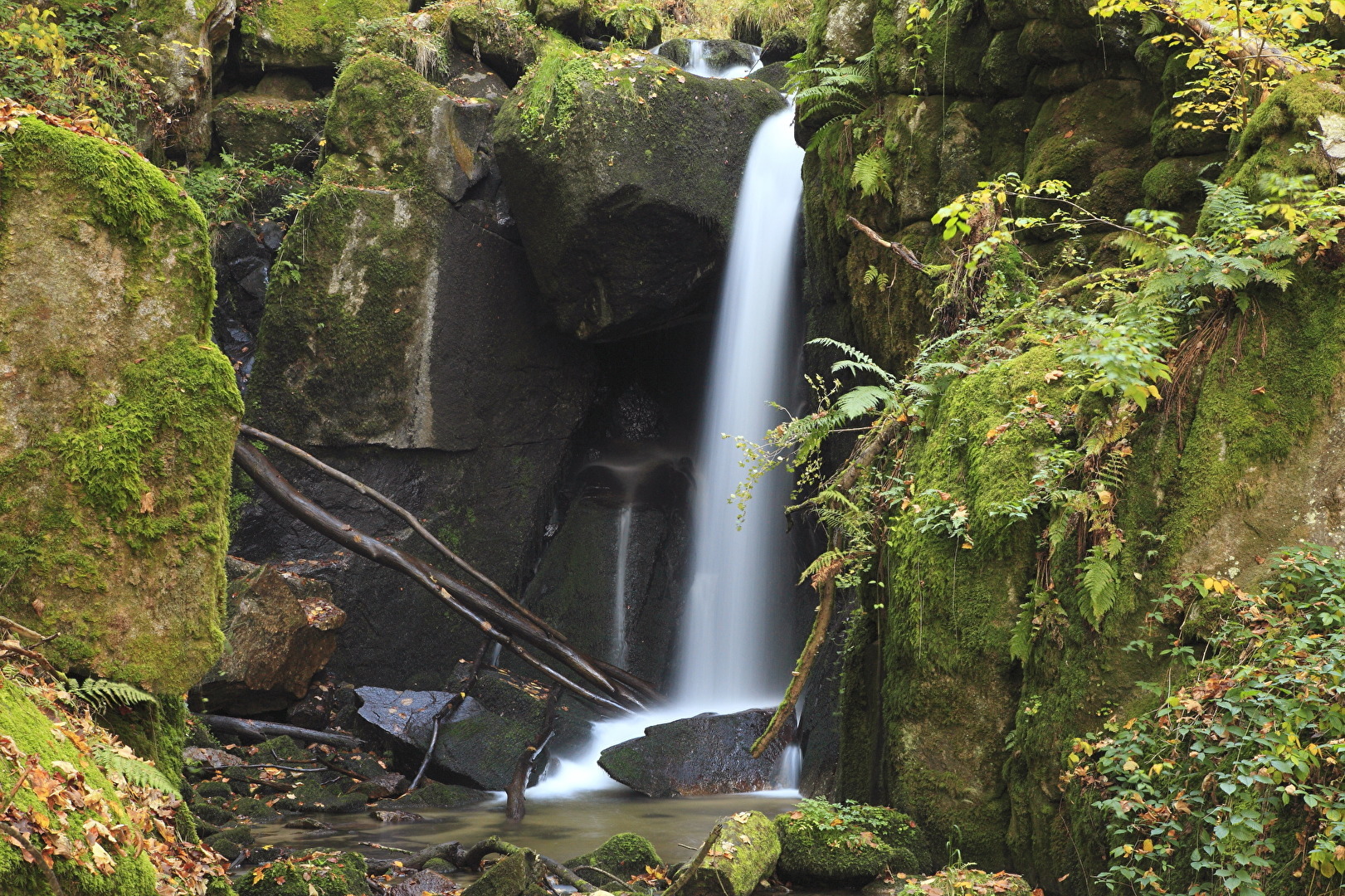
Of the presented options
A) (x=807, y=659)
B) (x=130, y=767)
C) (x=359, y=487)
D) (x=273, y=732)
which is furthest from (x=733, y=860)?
(x=273, y=732)

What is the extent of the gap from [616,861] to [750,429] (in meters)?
6.13

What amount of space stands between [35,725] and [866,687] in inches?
177

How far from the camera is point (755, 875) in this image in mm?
5086

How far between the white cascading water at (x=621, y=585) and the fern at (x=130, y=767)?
332 inches

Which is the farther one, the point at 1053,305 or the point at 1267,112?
the point at 1053,305

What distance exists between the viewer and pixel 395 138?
11867mm

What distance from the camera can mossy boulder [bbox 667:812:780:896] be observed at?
480cm

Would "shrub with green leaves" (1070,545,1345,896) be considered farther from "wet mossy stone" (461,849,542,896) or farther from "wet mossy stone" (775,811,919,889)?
"wet mossy stone" (461,849,542,896)

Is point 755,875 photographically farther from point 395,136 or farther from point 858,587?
point 395,136

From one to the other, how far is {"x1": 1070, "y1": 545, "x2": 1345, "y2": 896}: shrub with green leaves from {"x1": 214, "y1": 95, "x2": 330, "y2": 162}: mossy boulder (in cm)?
1241

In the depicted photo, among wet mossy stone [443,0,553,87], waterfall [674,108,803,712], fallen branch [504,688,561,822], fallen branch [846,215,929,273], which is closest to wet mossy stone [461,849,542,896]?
fallen branch [504,688,561,822]

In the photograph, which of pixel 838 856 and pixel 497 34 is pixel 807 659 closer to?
pixel 838 856

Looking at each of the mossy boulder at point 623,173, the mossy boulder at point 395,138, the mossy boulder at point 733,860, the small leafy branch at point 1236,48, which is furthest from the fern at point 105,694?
the mossy boulder at point 395,138

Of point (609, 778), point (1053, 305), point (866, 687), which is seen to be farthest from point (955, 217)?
point (609, 778)
